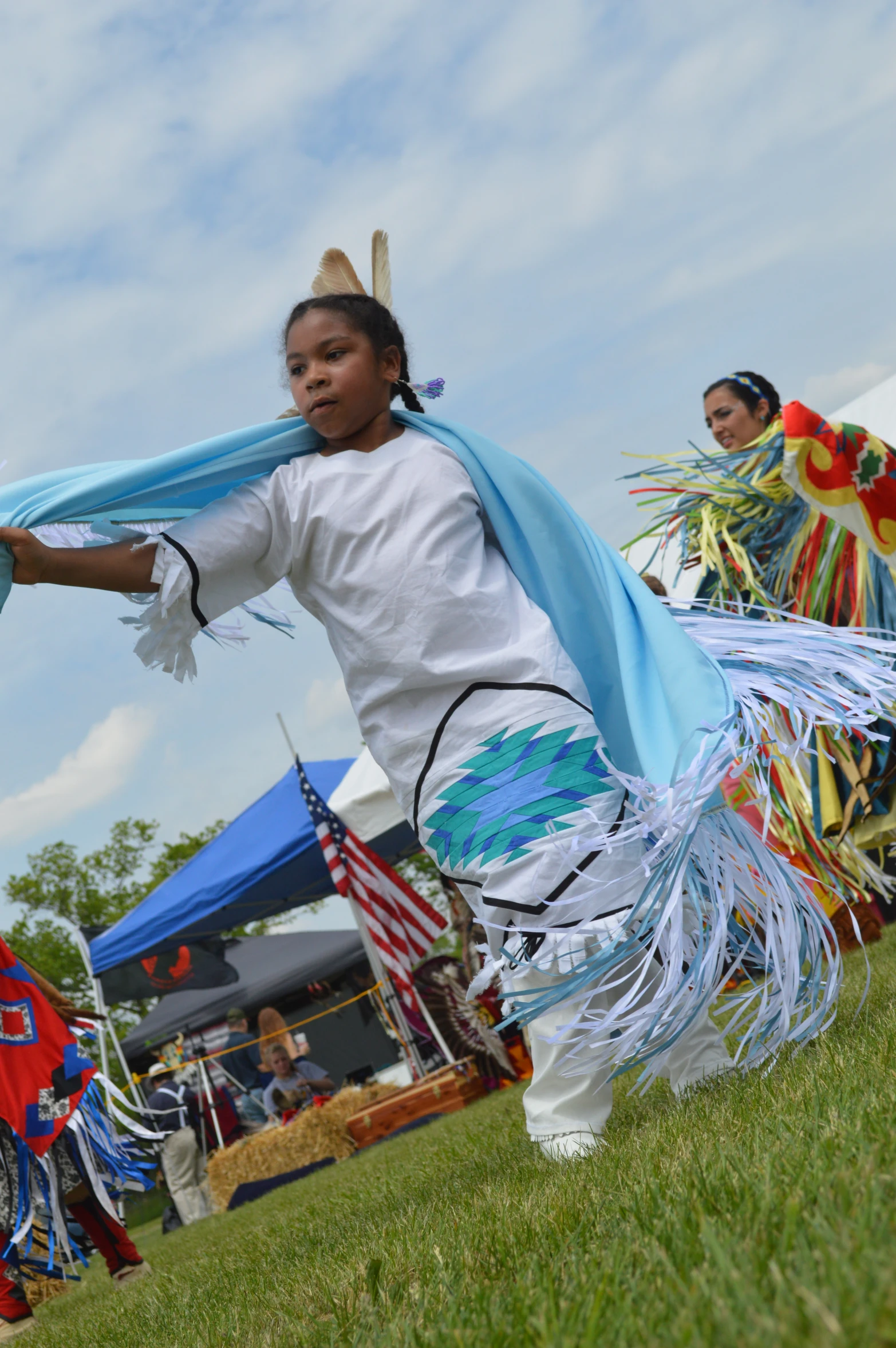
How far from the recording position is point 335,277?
273 cm

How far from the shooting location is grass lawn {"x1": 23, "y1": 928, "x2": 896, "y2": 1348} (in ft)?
2.74

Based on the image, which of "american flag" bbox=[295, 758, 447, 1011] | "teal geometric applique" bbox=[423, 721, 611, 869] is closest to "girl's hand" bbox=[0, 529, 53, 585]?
"teal geometric applique" bbox=[423, 721, 611, 869]

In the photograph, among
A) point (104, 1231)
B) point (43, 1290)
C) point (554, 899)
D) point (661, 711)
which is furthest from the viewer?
point (43, 1290)

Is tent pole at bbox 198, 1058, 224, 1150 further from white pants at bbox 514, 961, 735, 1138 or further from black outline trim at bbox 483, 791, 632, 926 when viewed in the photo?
black outline trim at bbox 483, 791, 632, 926

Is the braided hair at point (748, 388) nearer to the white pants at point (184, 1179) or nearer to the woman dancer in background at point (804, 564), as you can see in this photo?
the woman dancer in background at point (804, 564)

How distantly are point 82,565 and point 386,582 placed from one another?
0.63m

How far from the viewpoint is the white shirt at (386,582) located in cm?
222

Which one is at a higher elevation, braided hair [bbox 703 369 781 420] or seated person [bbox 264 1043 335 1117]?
braided hair [bbox 703 369 781 420]

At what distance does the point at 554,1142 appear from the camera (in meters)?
2.12

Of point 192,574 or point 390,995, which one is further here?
point 390,995

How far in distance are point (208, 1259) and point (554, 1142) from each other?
4.92 ft

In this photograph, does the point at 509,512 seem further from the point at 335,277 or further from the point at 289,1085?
the point at 289,1085

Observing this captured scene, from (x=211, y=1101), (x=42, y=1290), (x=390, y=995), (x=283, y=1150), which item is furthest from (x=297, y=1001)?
(x=42, y=1290)

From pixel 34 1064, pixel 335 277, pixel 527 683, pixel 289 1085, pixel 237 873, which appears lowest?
pixel 289 1085
